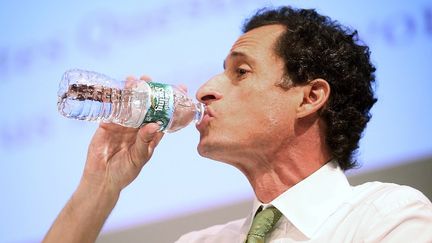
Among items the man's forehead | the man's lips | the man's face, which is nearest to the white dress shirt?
the man's face

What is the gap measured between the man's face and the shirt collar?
0.37 feet

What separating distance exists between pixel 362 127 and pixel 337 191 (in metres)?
0.26

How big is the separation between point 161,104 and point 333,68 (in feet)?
1.53

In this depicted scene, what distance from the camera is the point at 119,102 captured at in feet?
5.03

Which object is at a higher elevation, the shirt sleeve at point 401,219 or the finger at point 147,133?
the finger at point 147,133

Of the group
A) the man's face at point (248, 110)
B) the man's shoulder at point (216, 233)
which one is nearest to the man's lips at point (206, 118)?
the man's face at point (248, 110)

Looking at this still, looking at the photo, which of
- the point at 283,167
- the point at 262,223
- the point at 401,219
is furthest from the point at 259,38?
the point at 401,219

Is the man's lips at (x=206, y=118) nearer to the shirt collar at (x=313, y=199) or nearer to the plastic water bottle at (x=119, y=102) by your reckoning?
the plastic water bottle at (x=119, y=102)

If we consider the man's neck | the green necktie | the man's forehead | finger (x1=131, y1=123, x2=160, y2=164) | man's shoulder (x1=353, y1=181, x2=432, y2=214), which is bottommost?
the green necktie

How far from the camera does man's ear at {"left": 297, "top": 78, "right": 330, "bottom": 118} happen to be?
1503 mm

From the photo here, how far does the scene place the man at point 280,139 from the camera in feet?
4.64

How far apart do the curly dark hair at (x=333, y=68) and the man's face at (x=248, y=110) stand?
42mm

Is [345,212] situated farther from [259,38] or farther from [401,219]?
[259,38]

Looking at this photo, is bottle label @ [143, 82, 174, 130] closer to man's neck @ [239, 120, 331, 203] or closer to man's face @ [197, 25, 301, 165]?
man's face @ [197, 25, 301, 165]
